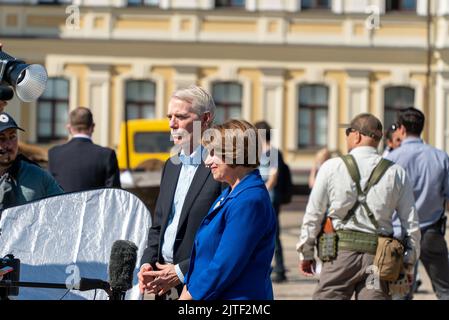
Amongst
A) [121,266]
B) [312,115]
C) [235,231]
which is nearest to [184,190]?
[121,266]

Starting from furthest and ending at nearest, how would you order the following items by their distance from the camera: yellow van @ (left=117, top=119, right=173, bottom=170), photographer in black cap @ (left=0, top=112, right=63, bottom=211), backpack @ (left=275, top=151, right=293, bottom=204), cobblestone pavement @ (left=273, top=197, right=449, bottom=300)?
yellow van @ (left=117, top=119, right=173, bottom=170)
backpack @ (left=275, top=151, right=293, bottom=204)
cobblestone pavement @ (left=273, top=197, right=449, bottom=300)
photographer in black cap @ (left=0, top=112, right=63, bottom=211)

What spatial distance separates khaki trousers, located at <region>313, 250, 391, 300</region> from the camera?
857 centimetres

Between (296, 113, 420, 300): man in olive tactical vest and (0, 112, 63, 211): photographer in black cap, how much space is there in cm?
211

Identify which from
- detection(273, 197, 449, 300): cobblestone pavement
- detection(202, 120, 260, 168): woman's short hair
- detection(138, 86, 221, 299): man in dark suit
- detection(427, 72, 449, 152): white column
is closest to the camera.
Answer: detection(202, 120, 260, 168): woman's short hair

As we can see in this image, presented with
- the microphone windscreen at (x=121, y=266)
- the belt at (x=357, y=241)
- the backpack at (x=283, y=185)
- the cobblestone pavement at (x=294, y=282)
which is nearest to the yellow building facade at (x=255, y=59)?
the cobblestone pavement at (x=294, y=282)

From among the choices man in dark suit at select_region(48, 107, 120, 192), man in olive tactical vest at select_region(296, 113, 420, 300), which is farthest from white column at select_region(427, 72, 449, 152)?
man in olive tactical vest at select_region(296, 113, 420, 300)

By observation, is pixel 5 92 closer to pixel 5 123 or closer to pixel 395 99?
pixel 5 123

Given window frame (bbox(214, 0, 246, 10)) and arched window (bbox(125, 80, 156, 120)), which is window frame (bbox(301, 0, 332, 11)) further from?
arched window (bbox(125, 80, 156, 120))

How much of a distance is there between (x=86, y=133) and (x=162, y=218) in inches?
152

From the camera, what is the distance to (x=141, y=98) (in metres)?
36.7

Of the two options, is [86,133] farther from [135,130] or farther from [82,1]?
[82,1]

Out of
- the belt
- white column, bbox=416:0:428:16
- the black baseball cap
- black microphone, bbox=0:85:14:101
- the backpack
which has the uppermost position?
white column, bbox=416:0:428:16

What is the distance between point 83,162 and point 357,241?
8.64 feet

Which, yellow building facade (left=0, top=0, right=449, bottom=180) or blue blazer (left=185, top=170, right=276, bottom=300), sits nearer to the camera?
blue blazer (left=185, top=170, right=276, bottom=300)
